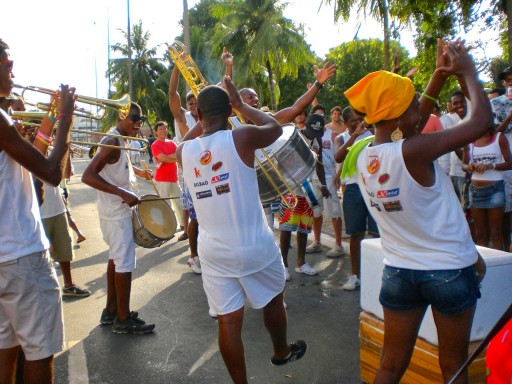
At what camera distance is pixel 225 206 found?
324 centimetres

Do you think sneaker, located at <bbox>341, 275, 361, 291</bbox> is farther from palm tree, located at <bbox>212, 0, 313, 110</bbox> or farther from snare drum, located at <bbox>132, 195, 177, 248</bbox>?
palm tree, located at <bbox>212, 0, 313, 110</bbox>

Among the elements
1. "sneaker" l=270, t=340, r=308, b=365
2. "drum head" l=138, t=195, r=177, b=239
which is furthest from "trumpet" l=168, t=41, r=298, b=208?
"sneaker" l=270, t=340, r=308, b=365

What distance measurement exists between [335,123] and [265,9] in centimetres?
2295

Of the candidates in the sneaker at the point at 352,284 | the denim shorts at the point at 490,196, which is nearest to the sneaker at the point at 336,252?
the sneaker at the point at 352,284

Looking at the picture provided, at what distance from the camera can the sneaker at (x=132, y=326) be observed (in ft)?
15.8

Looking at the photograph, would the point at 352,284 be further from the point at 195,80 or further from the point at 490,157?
the point at 195,80

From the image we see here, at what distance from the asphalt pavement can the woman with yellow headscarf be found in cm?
125

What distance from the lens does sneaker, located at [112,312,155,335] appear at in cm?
481

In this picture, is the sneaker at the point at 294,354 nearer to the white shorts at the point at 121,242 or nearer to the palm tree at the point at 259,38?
the white shorts at the point at 121,242

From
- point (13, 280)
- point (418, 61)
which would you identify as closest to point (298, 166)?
point (13, 280)

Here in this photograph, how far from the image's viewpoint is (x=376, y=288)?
3615 mm

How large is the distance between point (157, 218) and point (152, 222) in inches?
4.1

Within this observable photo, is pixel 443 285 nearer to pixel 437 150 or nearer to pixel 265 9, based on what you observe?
pixel 437 150

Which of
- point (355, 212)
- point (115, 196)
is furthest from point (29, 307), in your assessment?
point (355, 212)
